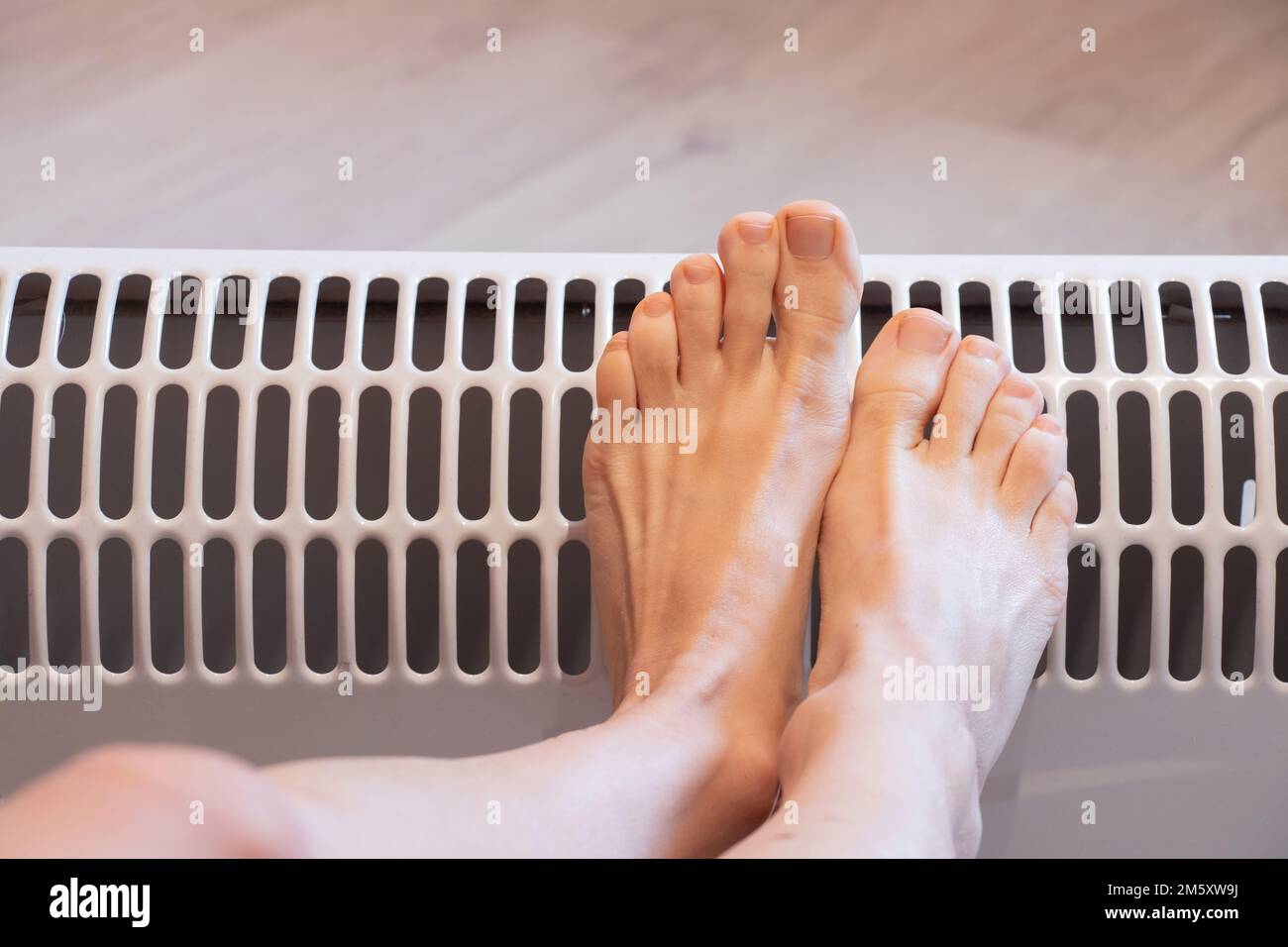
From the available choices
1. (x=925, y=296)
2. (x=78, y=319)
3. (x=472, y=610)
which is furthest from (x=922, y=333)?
(x=78, y=319)

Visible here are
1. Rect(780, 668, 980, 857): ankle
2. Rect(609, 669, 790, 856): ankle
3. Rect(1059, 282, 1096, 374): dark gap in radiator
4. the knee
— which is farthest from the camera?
Rect(1059, 282, 1096, 374): dark gap in radiator

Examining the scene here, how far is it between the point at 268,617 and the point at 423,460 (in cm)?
14

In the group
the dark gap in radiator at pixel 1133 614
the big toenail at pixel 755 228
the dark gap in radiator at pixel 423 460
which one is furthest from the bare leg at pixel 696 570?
the dark gap in radiator at pixel 1133 614

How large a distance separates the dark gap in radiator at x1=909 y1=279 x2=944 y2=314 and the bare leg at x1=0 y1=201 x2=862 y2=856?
0.14 feet

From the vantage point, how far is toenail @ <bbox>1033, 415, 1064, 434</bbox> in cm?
63

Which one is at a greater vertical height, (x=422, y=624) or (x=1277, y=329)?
(x=1277, y=329)

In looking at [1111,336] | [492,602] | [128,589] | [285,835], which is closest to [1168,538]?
[1111,336]

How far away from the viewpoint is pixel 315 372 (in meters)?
0.58

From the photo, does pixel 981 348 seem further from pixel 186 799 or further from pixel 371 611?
pixel 186 799

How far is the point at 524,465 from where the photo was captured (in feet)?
2.08

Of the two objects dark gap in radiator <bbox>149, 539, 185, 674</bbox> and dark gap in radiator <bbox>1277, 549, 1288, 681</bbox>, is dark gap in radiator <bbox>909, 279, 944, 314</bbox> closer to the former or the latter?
dark gap in radiator <bbox>1277, 549, 1288, 681</bbox>

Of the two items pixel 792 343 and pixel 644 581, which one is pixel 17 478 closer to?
pixel 644 581

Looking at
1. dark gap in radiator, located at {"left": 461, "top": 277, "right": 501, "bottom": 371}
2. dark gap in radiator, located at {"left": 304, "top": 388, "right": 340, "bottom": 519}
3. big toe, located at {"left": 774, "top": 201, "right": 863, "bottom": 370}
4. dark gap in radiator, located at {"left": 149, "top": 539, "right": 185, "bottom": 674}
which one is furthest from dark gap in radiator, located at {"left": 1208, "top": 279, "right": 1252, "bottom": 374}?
dark gap in radiator, located at {"left": 149, "top": 539, "right": 185, "bottom": 674}

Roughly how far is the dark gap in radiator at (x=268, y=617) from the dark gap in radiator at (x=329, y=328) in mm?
127
